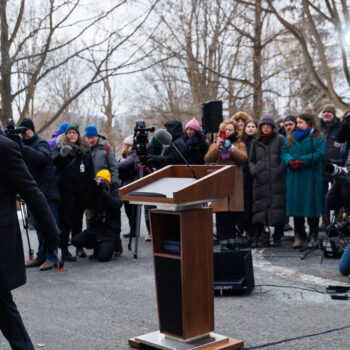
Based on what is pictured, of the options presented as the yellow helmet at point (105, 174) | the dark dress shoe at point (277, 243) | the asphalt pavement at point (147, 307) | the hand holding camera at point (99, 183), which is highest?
the yellow helmet at point (105, 174)

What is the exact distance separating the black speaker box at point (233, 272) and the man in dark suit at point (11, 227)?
2649 mm

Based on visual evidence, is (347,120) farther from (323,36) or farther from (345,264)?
(323,36)

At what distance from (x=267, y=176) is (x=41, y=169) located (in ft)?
10.9

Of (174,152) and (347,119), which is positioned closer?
(347,119)

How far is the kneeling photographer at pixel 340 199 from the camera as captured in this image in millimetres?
6523

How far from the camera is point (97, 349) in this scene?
4391 millimetres

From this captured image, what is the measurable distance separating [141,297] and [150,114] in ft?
77.6

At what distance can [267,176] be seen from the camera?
862 centimetres

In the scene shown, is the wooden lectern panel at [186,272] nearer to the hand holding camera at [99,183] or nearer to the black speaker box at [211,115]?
the black speaker box at [211,115]

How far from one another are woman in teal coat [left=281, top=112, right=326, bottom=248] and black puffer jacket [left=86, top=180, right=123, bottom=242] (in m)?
2.52

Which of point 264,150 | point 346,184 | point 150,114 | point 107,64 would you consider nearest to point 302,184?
point 264,150

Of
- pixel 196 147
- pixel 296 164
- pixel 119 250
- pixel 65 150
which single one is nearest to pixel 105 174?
pixel 65 150

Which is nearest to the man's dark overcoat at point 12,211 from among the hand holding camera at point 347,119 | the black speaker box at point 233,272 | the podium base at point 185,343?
the podium base at point 185,343

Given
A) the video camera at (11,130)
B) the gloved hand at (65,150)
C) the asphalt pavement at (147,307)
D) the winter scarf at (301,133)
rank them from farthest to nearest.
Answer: the winter scarf at (301,133)
the gloved hand at (65,150)
the video camera at (11,130)
the asphalt pavement at (147,307)
